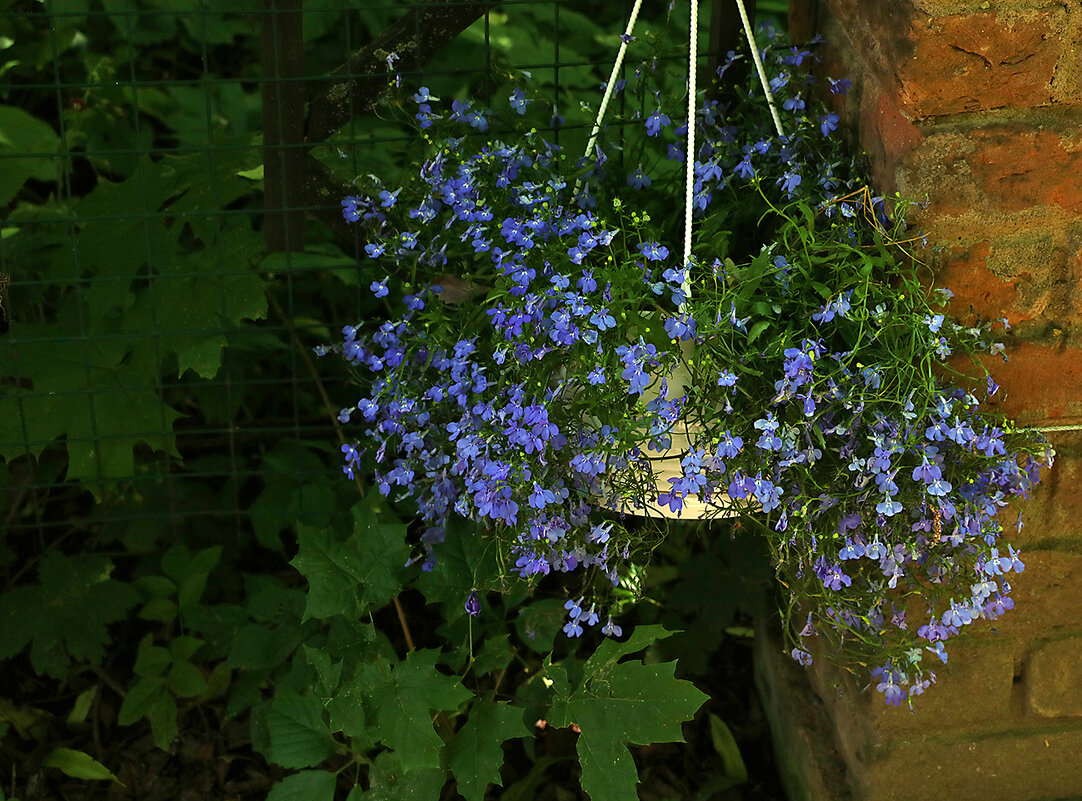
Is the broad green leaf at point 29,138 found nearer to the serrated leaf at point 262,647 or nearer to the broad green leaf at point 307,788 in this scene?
the serrated leaf at point 262,647

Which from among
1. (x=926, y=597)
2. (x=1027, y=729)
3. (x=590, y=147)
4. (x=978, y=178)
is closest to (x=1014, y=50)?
(x=978, y=178)

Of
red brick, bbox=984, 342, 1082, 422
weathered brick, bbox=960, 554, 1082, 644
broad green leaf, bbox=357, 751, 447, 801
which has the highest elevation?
red brick, bbox=984, 342, 1082, 422

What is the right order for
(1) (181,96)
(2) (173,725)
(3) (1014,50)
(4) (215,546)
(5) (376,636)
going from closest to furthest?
1. (3) (1014,50)
2. (5) (376,636)
3. (2) (173,725)
4. (4) (215,546)
5. (1) (181,96)

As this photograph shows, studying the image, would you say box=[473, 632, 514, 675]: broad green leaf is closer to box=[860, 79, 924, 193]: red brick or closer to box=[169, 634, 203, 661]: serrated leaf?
box=[169, 634, 203, 661]: serrated leaf

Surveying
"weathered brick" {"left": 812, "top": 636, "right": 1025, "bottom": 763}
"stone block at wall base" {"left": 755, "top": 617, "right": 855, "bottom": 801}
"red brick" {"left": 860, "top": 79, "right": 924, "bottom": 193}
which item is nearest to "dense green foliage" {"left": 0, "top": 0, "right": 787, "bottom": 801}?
"stone block at wall base" {"left": 755, "top": 617, "right": 855, "bottom": 801}

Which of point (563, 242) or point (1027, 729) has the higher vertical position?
point (563, 242)

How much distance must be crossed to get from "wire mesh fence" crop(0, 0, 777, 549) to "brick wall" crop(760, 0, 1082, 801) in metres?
0.45

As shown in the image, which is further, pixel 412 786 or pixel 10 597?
pixel 10 597

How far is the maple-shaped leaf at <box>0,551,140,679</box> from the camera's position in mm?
2139

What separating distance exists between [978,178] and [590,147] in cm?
56

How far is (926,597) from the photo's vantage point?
1721 millimetres

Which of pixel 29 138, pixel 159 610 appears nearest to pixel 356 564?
pixel 159 610

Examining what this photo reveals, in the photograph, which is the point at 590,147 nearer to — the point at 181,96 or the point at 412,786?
the point at 412,786

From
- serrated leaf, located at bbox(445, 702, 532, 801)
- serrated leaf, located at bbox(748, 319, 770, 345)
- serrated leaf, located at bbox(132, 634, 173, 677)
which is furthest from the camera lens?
serrated leaf, located at bbox(132, 634, 173, 677)
